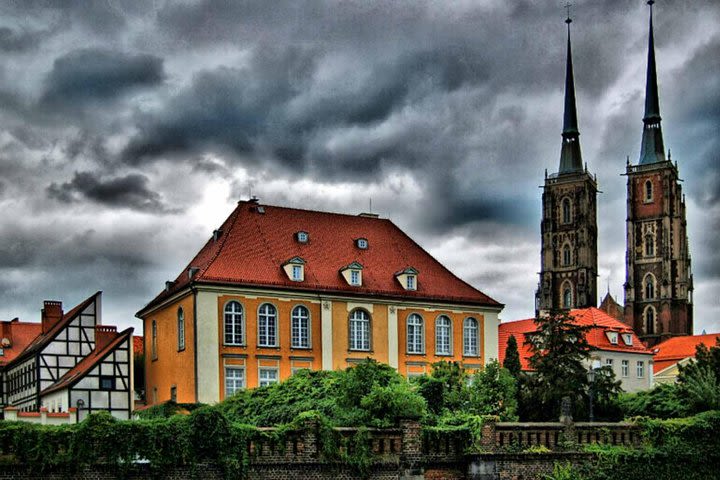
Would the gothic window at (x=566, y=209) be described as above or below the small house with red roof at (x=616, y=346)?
above

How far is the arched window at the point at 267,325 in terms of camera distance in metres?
52.7

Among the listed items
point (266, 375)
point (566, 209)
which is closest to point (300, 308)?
point (266, 375)

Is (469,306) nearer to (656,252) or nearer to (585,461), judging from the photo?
(585,461)

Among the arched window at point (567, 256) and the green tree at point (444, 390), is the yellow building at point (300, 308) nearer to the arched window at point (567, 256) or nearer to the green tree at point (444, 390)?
the green tree at point (444, 390)

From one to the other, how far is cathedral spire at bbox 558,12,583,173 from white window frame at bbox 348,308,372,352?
2987 inches

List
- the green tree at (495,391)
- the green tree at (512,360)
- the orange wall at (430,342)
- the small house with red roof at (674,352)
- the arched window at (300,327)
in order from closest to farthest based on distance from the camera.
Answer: the green tree at (495,391) → the arched window at (300,327) → the orange wall at (430,342) → the green tree at (512,360) → the small house with red roof at (674,352)

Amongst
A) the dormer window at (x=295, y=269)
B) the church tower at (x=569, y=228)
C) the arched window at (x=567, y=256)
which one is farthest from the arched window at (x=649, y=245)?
the dormer window at (x=295, y=269)

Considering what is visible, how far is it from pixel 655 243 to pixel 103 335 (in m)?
82.4

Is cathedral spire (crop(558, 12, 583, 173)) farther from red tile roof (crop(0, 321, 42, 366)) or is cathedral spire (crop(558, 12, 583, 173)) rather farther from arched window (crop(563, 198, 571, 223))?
red tile roof (crop(0, 321, 42, 366))

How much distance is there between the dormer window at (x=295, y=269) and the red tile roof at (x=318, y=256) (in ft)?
0.79

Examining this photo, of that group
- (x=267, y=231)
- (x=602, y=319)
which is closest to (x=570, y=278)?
(x=602, y=319)

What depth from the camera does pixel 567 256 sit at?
126m

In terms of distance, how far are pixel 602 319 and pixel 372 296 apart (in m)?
35.9

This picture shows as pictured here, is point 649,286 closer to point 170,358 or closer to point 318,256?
point 318,256
